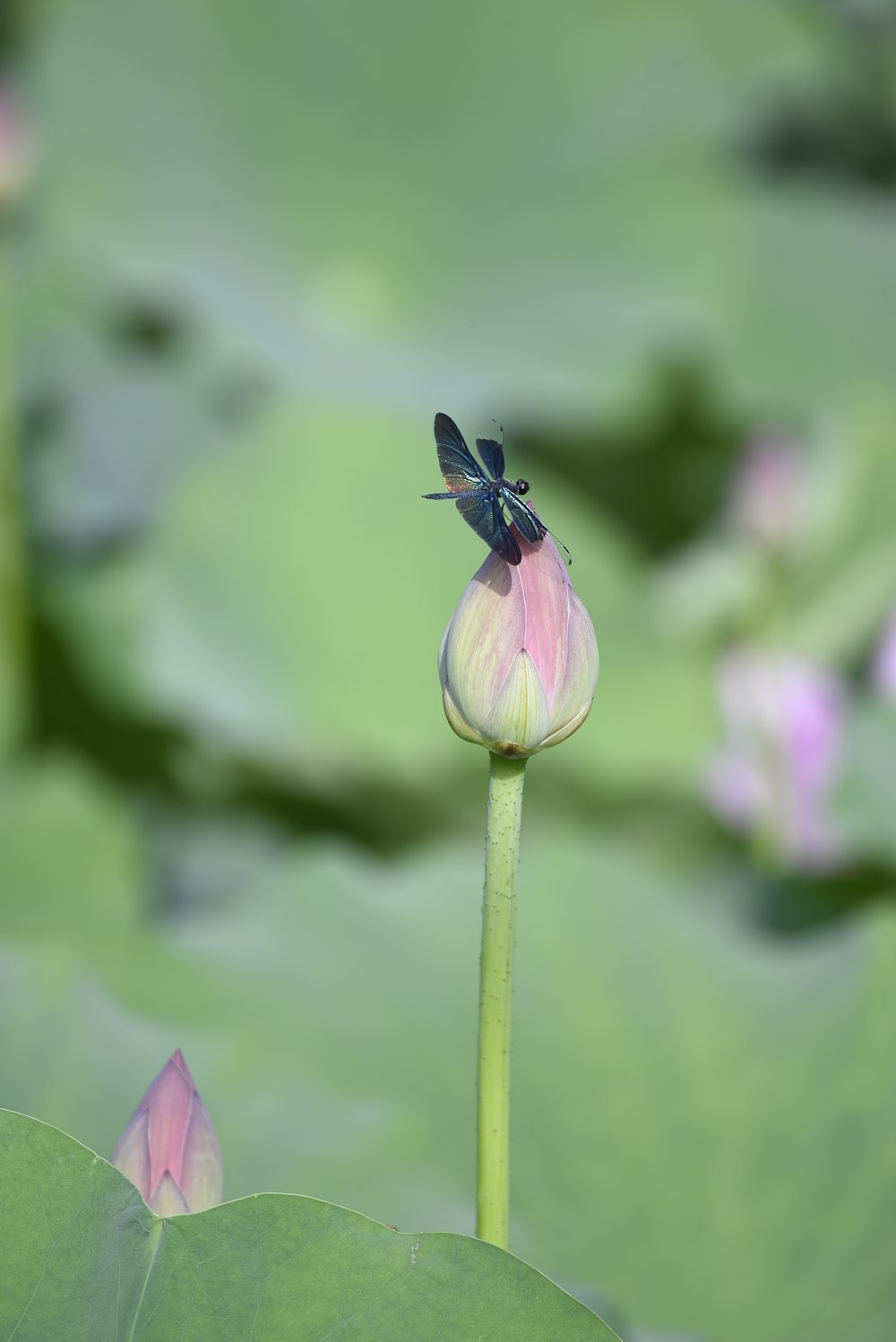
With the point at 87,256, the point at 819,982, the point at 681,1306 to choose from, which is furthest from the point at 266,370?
the point at 681,1306

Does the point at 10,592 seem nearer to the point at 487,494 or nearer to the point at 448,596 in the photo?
the point at 448,596

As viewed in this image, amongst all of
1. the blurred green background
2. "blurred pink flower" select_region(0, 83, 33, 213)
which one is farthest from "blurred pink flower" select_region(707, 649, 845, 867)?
"blurred pink flower" select_region(0, 83, 33, 213)

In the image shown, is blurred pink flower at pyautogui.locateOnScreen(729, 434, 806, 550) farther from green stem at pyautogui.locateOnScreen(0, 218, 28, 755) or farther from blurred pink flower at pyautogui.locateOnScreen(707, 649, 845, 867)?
green stem at pyautogui.locateOnScreen(0, 218, 28, 755)

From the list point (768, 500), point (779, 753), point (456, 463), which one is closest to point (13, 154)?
point (768, 500)

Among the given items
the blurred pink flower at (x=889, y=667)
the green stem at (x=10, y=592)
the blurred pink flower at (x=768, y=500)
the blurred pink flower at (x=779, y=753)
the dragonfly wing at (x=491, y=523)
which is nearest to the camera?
the dragonfly wing at (x=491, y=523)

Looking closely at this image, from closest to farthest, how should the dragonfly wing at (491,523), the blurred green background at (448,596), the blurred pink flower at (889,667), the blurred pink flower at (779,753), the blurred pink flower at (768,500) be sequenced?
the dragonfly wing at (491,523) < the blurred green background at (448,596) < the blurred pink flower at (889,667) < the blurred pink flower at (779,753) < the blurred pink flower at (768,500)

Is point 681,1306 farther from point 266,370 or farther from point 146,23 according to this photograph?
point 146,23

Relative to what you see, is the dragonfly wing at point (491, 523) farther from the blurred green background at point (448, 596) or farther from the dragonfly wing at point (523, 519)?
the blurred green background at point (448, 596)

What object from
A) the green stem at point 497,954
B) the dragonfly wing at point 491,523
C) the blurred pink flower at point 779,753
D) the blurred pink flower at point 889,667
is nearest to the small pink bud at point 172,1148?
the green stem at point 497,954
